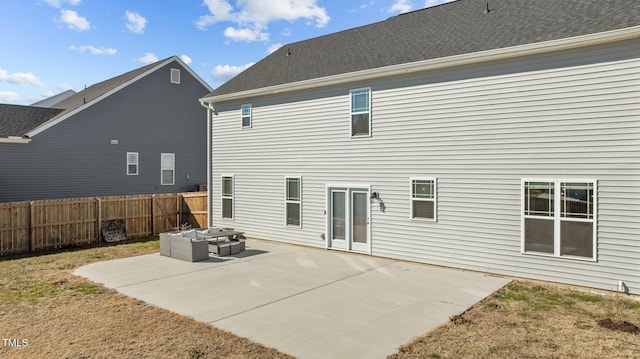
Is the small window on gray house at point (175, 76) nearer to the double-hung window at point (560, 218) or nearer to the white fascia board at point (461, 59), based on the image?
the white fascia board at point (461, 59)

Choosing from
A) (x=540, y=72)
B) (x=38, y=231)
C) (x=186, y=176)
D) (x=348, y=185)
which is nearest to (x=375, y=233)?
(x=348, y=185)

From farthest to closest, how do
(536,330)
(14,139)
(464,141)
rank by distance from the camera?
(14,139) < (464,141) < (536,330)

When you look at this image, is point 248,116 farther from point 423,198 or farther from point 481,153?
point 481,153

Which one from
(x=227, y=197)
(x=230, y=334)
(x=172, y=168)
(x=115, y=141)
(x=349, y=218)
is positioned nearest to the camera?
(x=230, y=334)

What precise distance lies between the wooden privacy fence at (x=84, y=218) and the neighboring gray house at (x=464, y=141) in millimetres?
3294

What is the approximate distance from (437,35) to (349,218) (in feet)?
18.7

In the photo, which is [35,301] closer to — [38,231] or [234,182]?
[38,231]

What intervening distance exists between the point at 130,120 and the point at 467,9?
15883 millimetres

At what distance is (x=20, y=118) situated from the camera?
17.2 meters

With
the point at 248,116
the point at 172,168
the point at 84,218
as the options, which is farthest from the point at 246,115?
the point at 172,168

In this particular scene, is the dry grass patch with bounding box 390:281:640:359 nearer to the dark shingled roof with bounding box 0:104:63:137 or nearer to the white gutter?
the white gutter

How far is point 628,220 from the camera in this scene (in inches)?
289

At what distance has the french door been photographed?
11094 mm

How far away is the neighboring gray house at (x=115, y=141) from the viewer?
16.0 meters
